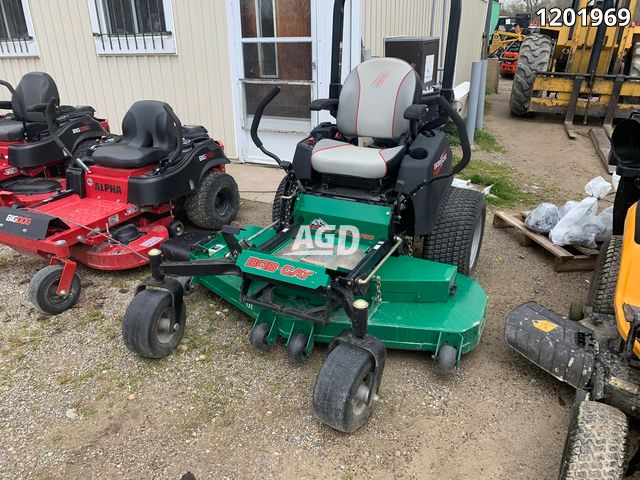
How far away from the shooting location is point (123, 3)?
6.20 meters

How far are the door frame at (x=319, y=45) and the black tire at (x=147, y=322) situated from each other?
359 centimetres

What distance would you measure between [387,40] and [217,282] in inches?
167

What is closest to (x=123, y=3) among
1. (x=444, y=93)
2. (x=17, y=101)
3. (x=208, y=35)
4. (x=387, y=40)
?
(x=208, y=35)

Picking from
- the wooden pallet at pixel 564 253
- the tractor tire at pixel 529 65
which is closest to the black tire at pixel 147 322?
the wooden pallet at pixel 564 253

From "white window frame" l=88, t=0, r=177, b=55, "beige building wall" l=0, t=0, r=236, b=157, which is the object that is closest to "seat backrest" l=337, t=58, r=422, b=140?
"beige building wall" l=0, t=0, r=236, b=157

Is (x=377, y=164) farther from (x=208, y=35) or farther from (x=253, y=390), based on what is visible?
(x=208, y=35)

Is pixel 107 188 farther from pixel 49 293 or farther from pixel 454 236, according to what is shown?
pixel 454 236

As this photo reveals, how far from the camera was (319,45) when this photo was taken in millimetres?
5332

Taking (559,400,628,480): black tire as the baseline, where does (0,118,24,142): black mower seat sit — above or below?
above

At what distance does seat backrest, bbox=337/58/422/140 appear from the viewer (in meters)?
3.25

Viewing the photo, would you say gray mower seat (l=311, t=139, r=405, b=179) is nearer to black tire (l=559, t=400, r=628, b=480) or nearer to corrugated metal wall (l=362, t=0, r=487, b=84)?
black tire (l=559, t=400, r=628, b=480)

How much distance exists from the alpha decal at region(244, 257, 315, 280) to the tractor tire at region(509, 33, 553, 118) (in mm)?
7767

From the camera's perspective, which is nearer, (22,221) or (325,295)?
(325,295)

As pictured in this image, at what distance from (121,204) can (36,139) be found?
5.63ft
